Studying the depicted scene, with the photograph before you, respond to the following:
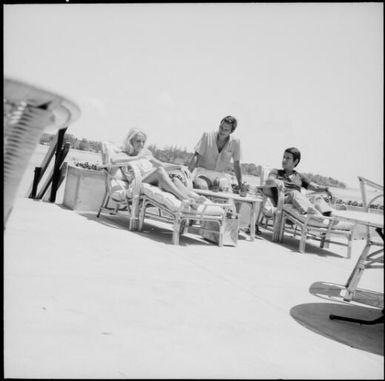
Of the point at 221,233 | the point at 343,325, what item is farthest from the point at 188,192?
the point at 343,325

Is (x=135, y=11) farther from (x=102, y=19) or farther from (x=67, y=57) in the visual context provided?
(x=67, y=57)

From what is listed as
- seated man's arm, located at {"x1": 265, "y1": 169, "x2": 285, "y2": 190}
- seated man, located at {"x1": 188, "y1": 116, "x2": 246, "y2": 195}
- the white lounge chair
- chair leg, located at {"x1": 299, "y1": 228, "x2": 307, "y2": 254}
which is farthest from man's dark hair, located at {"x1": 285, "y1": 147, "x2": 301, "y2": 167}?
the white lounge chair

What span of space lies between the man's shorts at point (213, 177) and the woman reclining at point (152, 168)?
57 cm

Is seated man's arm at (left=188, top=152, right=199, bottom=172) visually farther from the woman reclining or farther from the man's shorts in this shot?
the woman reclining

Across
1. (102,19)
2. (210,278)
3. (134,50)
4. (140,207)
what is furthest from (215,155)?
(102,19)

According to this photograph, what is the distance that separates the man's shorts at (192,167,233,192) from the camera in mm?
5687

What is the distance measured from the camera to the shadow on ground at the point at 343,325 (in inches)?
87.4

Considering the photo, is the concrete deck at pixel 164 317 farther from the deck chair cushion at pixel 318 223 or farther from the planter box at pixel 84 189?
the planter box at pixel 84 189

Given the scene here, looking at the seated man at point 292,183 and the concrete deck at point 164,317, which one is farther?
the seated man at point 292,183

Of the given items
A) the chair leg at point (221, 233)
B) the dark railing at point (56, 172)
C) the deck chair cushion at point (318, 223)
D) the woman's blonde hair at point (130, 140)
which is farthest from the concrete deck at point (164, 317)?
the dark railing at point (56, 172)

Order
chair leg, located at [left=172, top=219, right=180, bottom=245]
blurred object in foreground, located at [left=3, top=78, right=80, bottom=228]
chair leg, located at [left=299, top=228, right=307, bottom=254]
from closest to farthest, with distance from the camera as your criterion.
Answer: blurred object in foreground, located at [left=3, top=78, right=80, bottom=228] → chair leg, located at [left=172, top=219, right=180, bottom=245] → chair leg, located at [left=299, top=228, right=307, bottom=254]

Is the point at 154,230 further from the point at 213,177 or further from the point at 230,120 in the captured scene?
the point at 230,120

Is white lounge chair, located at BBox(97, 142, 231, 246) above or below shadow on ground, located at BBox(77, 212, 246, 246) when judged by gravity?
above

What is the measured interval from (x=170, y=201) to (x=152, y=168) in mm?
1151
